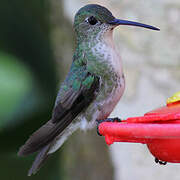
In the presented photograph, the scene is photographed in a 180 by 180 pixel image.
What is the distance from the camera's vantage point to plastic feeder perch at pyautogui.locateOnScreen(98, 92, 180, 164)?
1.81 m

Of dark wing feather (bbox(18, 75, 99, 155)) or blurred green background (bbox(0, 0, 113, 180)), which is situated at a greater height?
blurred green background (bbox(0, 0, 113, 180))

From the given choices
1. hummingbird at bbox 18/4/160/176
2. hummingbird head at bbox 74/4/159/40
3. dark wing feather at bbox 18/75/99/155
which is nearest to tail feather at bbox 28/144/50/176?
hummingbird at bbox 18/4/160/176

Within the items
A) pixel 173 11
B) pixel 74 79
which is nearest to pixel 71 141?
pixel 173 11

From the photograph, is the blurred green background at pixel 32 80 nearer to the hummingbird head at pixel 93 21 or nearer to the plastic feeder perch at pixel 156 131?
the hummingbird head at pixel 93 21

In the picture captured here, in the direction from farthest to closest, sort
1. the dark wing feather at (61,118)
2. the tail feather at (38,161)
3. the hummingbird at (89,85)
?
the tail feather at (38,161), the hummingbird at (89,85), the dark wing feather at (61,118)

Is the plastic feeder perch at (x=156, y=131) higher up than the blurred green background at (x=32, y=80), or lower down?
lower down

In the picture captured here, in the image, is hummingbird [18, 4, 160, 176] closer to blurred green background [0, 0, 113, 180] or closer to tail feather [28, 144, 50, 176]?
tail feather [28, 144, 50, 176]

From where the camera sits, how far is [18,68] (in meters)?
5.06

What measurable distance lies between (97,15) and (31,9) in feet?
8.82

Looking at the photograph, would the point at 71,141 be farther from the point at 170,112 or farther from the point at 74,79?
the point at 170,112

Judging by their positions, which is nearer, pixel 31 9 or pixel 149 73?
pixel 149 73

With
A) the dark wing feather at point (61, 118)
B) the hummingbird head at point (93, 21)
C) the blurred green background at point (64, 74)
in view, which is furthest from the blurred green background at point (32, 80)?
the dark wing feather at point (61, 118)

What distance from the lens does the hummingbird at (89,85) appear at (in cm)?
264

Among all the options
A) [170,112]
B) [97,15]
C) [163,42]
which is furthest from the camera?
[163,42]
